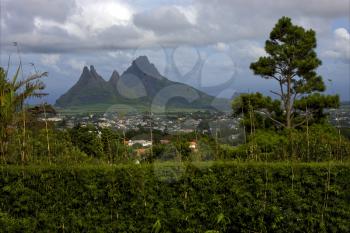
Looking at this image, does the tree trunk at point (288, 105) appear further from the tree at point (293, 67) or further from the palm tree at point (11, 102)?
the palm tree at point (11, 102)

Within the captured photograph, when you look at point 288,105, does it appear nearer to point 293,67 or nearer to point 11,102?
point 293,67

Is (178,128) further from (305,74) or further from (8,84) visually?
(305,74)

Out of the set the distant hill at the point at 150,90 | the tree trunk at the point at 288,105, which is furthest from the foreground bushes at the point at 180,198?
the tree trunk at the point at 288,105

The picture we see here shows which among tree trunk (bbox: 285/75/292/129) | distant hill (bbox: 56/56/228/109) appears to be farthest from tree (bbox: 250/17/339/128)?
distant hill (bbox: 56/56/228/109)

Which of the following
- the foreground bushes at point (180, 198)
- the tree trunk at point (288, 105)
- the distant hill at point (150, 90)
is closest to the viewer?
the foreground bushes at point (180, 198)

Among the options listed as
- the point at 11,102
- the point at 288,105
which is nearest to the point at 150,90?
the point at 11,102

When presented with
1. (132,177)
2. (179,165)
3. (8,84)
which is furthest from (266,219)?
(8,84)

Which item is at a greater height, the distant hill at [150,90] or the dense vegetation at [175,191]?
the distant hill at [150,90]
